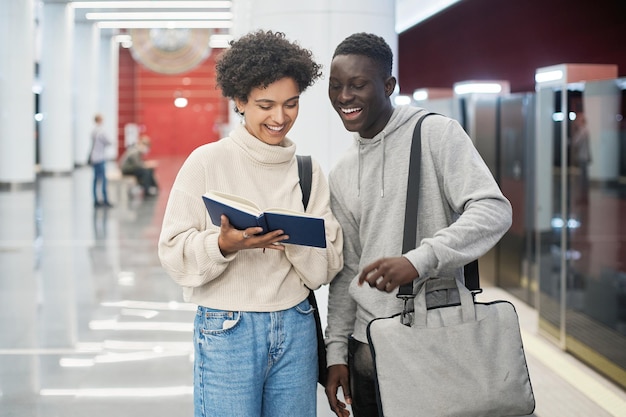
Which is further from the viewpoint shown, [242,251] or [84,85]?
[84,85]

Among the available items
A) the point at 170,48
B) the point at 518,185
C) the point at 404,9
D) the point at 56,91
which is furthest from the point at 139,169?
the point at 518,185

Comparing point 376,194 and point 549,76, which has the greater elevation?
point 549,76

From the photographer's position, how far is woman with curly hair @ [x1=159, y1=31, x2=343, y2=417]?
236 centimetres

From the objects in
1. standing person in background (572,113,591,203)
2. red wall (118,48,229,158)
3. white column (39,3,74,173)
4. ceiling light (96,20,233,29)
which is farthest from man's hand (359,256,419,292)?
red wall (118,48,229,158)

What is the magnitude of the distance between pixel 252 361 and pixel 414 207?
62 cm

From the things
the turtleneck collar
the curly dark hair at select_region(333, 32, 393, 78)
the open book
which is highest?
the curly dark hair at select_region(333, 32, 393, 78)

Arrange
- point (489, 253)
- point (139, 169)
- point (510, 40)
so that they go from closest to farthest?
point (489, 253), point (510, 40), point (139, 169)

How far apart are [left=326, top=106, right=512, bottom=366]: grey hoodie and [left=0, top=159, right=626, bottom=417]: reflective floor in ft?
7.97

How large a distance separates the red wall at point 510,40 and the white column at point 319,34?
7059 mm

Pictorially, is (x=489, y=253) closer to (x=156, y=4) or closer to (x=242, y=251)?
(x=242, y=251)

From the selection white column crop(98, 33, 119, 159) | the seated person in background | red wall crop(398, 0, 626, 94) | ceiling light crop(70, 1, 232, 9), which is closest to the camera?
red wall crop(398, 0, 626, 94)

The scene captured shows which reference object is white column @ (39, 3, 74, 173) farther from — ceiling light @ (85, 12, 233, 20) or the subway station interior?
the subway station interior

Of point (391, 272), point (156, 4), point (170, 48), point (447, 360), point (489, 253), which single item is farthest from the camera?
point (156, 4)

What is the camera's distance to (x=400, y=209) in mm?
2395
